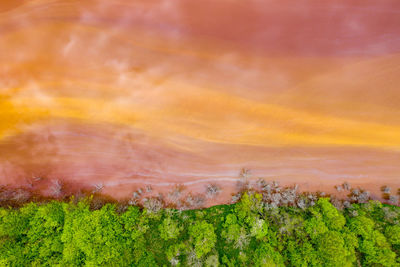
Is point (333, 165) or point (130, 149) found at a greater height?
point (130, 149)

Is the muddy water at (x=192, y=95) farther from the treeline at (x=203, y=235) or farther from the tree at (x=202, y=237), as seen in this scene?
the tree at (x=202, y=237)

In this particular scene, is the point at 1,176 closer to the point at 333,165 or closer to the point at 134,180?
the point at 134,180

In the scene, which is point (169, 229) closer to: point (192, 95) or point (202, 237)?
point (202, 237)

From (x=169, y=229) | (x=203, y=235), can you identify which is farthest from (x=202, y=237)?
(x=169, y=229)

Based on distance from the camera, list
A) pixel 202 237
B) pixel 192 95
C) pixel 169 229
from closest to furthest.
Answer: pixel 202 237
pixel 169 229
pixel 192 95

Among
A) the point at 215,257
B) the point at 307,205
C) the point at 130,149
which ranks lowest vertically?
the point at 215,257

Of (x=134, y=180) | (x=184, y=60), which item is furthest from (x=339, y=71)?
(x=134, y=180)

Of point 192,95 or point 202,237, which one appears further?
point 192,95
